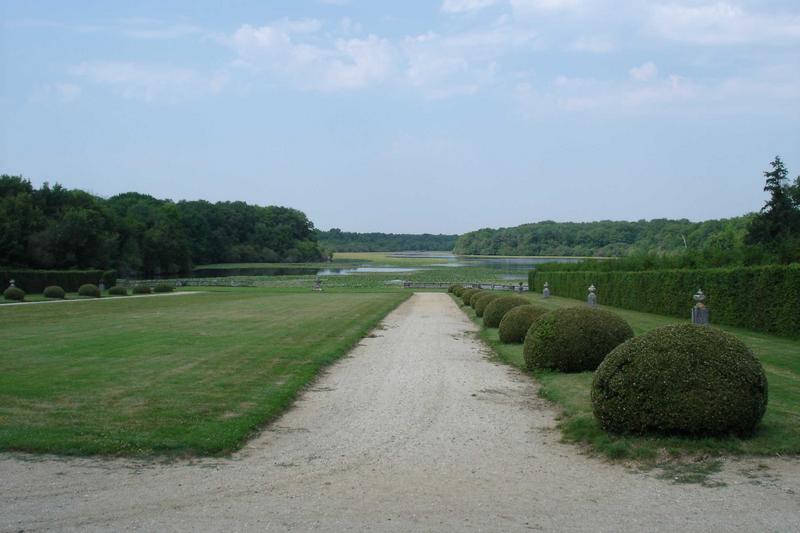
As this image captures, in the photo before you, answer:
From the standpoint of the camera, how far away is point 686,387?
7656 millimetres

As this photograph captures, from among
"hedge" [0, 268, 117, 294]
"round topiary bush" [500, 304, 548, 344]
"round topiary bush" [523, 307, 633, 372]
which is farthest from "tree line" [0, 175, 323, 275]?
"round topiary bush" [523, 307, 633, 372]

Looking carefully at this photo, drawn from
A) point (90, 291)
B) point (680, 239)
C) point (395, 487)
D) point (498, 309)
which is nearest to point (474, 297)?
point (498, 309)

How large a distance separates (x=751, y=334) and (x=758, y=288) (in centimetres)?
157

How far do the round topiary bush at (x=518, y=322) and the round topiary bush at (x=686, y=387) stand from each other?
1013 centimetres

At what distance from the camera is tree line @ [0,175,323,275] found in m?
65.0

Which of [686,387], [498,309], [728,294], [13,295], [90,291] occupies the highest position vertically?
[728,294]

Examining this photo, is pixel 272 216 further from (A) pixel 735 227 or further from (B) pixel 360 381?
(B) pixel 360 381

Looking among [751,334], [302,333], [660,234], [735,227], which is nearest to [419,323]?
[302,333]

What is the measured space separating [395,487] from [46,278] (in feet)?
176

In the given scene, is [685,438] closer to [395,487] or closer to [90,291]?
[395,487]

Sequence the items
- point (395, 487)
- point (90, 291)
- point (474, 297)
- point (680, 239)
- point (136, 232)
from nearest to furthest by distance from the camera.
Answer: point (395, 487) → point (474, 297) → point (90, 291) → point (680, 239) → point (136, 232)

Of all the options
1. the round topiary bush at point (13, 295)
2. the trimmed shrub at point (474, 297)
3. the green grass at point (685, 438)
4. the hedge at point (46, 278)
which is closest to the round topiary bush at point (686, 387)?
the green grass at point (685, 438)

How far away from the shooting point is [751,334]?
1933 cm

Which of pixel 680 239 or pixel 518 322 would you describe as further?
pixel 680 239
